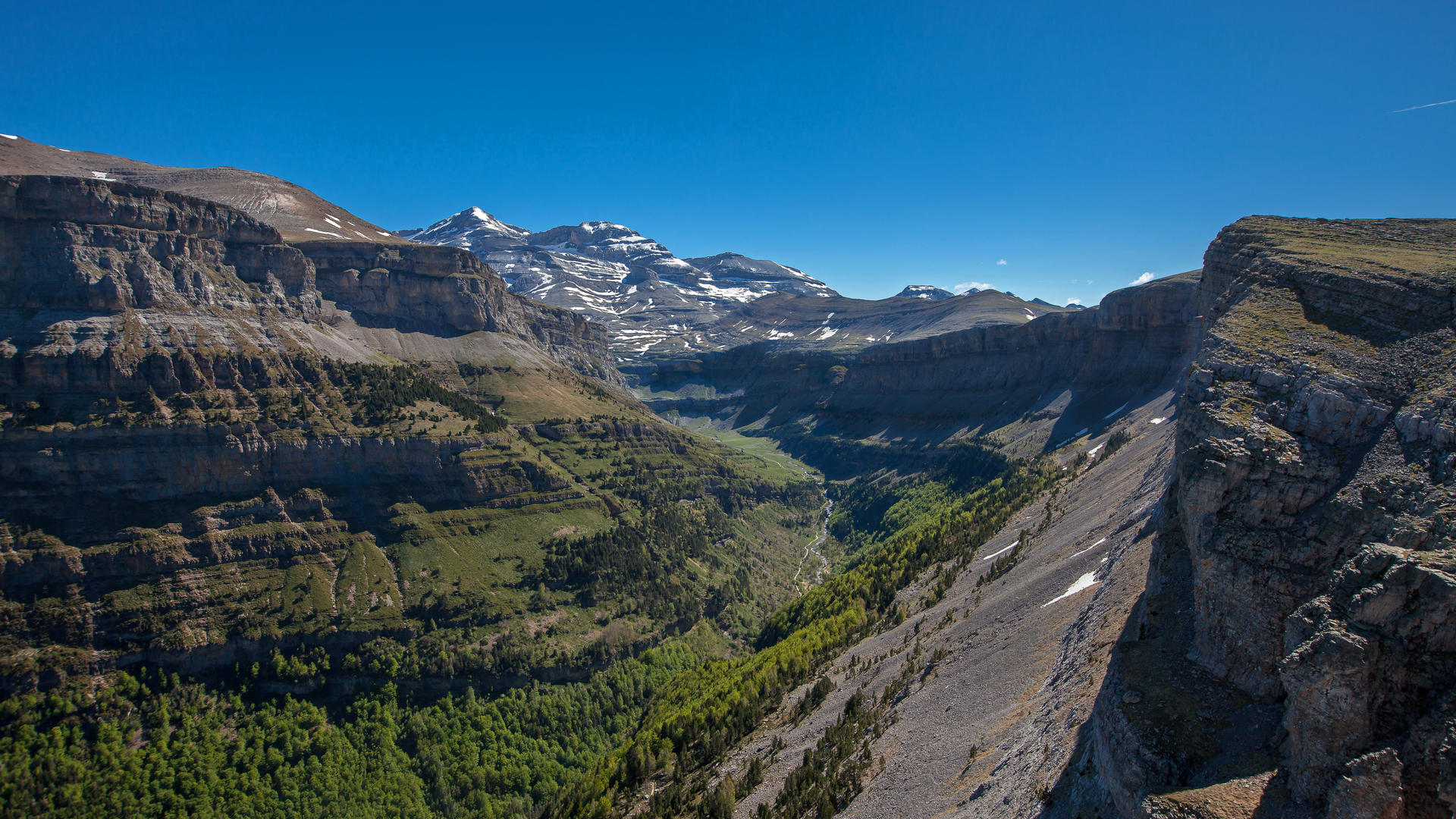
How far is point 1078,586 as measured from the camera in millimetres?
36875

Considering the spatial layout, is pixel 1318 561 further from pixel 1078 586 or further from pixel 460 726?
pixel 460 726

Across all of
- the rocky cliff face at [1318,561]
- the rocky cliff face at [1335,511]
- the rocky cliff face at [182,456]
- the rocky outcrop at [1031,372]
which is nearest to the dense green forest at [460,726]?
the rocky cliff face at [182,456]

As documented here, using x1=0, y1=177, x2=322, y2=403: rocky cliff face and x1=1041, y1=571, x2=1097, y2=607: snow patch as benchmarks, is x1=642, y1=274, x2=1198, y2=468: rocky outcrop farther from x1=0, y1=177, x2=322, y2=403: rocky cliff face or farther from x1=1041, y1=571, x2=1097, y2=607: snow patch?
x1=0, y1=177, x2=322, y2=403: rocky cliff face

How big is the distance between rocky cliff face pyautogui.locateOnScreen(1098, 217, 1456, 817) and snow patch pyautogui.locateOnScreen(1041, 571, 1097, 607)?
932 cm

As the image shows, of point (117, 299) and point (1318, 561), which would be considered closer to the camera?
point (1318, 561)

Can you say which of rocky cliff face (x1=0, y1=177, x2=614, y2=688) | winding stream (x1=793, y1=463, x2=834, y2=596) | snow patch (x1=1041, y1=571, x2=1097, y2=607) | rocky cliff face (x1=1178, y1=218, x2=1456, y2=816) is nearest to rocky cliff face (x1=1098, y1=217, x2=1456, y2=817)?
rocky cliff face (x1=1178, y1=218, x2=1456, y2=816)

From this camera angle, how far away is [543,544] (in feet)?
288

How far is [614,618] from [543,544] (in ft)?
54.7

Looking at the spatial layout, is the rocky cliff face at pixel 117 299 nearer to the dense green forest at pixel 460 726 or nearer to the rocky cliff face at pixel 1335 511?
the dense green forest at pixel 460 726

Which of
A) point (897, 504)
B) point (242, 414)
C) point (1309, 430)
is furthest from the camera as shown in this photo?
point (897, 504)

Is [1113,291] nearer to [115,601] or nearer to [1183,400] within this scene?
[1183,400]

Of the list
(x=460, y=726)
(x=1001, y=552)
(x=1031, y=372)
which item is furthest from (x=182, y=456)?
(x=1031, y=372)

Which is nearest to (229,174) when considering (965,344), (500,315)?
(500,315)

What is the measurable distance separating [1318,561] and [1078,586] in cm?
2136
